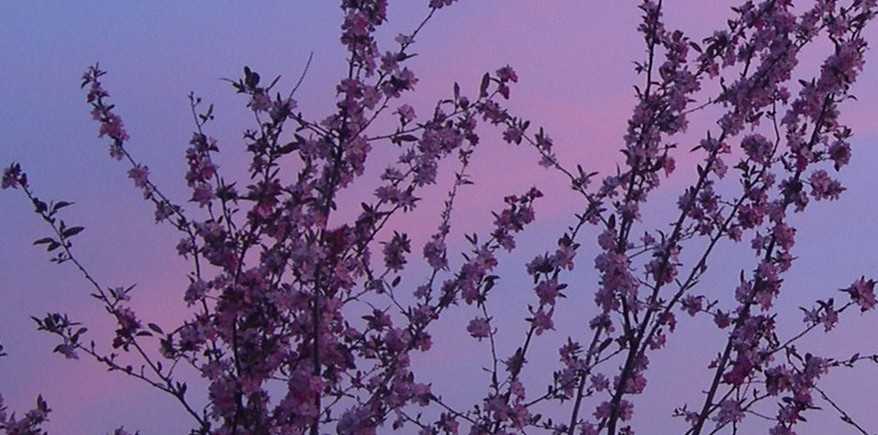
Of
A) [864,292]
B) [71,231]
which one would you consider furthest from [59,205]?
[864,292]

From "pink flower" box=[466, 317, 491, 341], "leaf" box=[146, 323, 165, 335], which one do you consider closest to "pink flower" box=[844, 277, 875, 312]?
"pink flower" box=[466, 317, 491, 341]

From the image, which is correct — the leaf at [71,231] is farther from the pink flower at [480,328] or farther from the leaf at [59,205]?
the pink flower at [480,328]

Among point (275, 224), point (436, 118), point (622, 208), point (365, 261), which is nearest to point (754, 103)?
point (622, 208)

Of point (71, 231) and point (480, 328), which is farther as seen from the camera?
point (480, 328)

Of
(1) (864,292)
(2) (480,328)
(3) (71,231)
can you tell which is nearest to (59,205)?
(3) (71,231)

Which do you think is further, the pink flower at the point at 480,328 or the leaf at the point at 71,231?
the pink flower at the point at 480,328

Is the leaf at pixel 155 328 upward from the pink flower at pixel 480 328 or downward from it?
downward

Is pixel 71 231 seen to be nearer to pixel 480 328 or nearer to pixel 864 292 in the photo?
pixel 480 328

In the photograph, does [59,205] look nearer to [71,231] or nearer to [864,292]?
[71,231]

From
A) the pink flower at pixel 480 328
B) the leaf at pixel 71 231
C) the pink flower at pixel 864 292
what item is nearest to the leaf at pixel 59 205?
the leaf at pixel 71 231

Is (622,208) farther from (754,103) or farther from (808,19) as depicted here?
(808,19)

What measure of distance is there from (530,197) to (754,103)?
3.33ft

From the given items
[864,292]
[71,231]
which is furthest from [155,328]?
[864,292]

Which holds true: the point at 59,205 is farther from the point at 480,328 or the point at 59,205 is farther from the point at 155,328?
the point at 480,328
